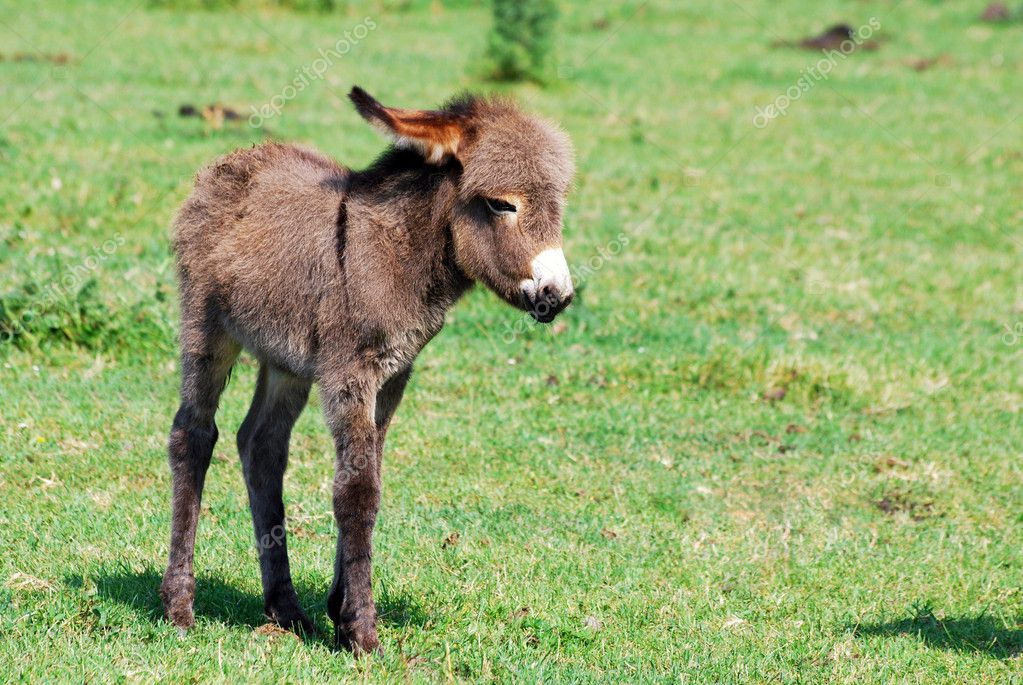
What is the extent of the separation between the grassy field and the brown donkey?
23.1 inches

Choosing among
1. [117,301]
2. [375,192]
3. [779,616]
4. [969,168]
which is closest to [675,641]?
[779,616]

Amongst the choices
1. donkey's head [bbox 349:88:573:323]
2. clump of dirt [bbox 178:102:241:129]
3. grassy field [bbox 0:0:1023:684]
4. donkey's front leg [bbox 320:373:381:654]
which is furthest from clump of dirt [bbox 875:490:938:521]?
clump of dirt [bbox 178:102:241:129]

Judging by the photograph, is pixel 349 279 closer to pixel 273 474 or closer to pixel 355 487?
pixel 355 487

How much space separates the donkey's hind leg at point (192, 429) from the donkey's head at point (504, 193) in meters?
1.27

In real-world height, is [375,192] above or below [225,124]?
above

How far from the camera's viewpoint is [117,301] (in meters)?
8.77

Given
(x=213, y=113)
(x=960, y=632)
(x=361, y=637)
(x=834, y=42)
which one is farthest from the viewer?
(x=834, y=42)

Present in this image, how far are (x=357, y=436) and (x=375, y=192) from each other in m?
1.04

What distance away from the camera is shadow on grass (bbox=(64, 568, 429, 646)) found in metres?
5.33

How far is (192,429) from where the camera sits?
529 centimetres

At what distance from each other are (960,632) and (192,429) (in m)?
3.79

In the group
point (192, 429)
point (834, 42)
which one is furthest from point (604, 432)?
point (834, 42)

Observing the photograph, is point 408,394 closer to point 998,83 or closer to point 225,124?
point 225,124

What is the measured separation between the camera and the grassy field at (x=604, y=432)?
541 cm
